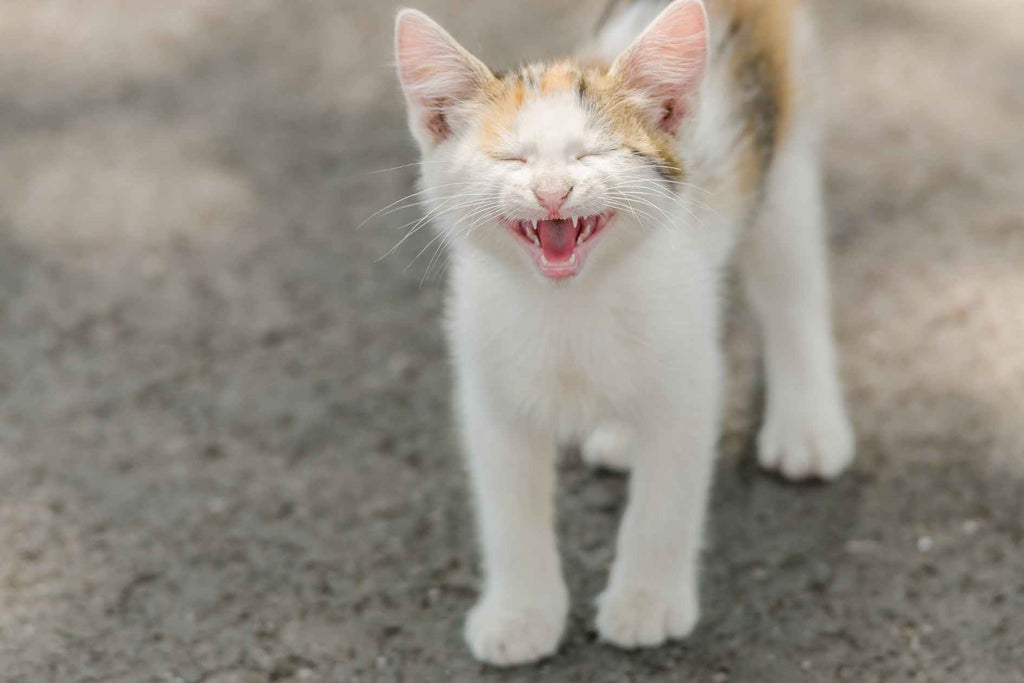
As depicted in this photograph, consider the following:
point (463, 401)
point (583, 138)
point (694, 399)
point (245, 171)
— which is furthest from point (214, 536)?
point (245, 171)

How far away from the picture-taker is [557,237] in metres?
2.09

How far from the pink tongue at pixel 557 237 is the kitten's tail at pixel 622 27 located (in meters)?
0.65

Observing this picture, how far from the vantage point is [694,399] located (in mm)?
2404

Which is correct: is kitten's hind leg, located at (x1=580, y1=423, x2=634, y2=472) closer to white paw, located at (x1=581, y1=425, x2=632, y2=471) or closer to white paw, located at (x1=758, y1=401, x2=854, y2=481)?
white paw, located at (x1=581, y1=425, x2=632, y2=471)

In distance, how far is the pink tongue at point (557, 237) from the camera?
2.09m

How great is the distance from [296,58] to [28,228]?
1.35 meters

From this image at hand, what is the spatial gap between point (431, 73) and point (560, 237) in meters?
0.40

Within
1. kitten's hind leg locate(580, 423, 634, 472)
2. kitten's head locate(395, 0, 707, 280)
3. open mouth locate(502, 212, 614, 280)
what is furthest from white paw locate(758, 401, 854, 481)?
open mouth locate(502, 212, 614, 280)

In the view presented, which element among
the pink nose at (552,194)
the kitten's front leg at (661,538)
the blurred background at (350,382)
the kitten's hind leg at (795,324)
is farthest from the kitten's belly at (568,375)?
the kitten's hind leg at (795,324)

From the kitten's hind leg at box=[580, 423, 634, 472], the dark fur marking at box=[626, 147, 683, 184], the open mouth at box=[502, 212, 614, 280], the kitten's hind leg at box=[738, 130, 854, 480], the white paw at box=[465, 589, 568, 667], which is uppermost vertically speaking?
the dark fur marking at box=[626, 147, 683, 184]

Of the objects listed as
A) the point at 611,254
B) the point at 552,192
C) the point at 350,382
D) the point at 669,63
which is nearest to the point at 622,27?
the point at 669,63

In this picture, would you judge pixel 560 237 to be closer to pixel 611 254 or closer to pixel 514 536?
pixel 611 254

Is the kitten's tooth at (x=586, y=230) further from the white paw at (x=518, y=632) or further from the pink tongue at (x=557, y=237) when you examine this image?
the white paw at (x=518, y=632)

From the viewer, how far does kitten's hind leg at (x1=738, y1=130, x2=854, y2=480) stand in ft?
9.71
